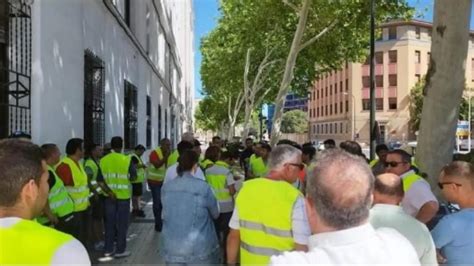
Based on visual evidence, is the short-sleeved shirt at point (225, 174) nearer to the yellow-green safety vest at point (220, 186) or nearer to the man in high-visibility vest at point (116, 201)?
the yellow-green safety vest at point (220, 186)

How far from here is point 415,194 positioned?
5004 mm

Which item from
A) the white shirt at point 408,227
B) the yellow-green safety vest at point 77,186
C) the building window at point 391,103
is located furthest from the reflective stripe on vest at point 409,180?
the building window at point 391,103

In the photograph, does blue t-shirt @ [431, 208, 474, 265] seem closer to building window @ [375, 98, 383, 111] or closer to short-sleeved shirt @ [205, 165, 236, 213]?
short-sleeved shirt @ [205, 165, 236, 213]

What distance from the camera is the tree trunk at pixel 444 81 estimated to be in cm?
868

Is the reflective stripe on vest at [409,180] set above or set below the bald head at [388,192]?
below

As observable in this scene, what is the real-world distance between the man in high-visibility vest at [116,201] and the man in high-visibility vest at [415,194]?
402 cm

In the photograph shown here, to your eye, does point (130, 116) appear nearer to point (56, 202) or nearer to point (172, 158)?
point (172, 158)

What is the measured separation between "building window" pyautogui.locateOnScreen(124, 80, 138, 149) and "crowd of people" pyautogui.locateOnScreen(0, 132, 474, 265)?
6.56 metres

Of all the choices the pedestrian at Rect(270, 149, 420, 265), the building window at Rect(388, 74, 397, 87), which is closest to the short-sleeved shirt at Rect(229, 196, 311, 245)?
the pedestrian at Rect(270, 149, 420, 265)

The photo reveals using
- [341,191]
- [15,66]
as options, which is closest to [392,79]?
[15,66]

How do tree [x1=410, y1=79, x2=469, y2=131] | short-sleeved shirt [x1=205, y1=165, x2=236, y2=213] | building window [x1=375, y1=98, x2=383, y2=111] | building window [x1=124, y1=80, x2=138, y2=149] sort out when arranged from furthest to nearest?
building window [x1=375, y1=98, x2=383, y2=111]
tree [x1=410, y1=79, x2=469, y2=131]
building window [x1=124, y1=80, x2=138, y2=149]
short-sleeved shirt [x1=205, y1=165, x2=236, y2=213]

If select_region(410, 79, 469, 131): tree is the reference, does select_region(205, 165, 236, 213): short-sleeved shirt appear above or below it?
below

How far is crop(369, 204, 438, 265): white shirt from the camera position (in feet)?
10.9

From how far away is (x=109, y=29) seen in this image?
478 inches
